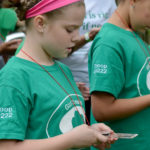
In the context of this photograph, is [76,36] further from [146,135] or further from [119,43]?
[146,135]

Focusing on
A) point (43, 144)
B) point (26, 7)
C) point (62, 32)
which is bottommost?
point (43, 144)

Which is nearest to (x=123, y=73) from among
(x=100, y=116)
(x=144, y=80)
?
(x=144, y=80)

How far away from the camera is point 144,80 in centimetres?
171

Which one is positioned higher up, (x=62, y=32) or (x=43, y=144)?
(x=62, y=32)

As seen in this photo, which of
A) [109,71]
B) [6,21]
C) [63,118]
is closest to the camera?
[63,118]

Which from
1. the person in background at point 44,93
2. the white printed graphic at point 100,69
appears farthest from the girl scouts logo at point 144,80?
the person in background at point 44,93

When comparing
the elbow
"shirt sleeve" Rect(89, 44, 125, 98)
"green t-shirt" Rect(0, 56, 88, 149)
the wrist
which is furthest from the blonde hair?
the wrist

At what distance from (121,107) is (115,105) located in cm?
3

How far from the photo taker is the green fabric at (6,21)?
2.73 metres

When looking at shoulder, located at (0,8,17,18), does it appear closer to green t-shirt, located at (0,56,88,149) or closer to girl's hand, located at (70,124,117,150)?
green t-shirt, located at (0,56,88,149)

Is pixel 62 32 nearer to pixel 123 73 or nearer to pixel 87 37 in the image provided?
pixel 123 73

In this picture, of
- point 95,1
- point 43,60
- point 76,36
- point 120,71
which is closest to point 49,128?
point 43,60

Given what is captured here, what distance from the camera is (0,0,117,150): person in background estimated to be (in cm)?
122

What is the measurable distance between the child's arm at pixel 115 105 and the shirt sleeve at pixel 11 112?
55 centimetres
